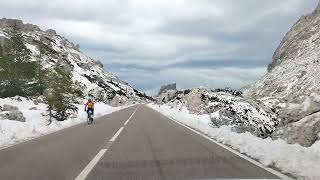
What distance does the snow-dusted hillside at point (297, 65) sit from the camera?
34.2 metres

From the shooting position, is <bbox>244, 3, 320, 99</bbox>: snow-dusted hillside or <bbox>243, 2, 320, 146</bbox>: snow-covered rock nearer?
<bbox>243, 2, 320, 146</bbox>: snow-covered rock

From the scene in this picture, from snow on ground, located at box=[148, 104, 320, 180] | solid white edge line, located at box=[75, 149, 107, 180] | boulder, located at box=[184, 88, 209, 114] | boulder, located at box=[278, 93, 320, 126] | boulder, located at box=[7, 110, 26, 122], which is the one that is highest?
boulder, located at box=[184, 88, 209, 114]

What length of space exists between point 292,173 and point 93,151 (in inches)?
285

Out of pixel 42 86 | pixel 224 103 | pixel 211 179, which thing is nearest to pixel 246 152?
pixel 211 179

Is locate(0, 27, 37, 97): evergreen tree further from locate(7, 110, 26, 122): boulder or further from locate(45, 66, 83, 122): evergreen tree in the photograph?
locate(7, 110, 26, 122): boulder

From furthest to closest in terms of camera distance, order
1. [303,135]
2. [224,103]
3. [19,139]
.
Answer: [224,103]
[19,139]
[303,135]

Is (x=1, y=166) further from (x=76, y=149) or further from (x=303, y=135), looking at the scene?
(x=303, y=135)

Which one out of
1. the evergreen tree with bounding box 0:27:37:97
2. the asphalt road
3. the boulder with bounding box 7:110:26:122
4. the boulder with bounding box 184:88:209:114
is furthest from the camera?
the evergreen tree with bounding box 0:27:37:97

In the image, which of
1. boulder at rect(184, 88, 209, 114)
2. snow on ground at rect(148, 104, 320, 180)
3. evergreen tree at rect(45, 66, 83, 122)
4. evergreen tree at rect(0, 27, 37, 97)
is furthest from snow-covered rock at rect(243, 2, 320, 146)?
evergreen tree at rect(0, 27, 37, 97)

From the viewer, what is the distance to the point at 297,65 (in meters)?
40.4

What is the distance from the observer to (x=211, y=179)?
888 cm

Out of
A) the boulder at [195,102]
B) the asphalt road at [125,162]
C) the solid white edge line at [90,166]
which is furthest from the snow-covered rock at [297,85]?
the solid white edge line at [90,166]

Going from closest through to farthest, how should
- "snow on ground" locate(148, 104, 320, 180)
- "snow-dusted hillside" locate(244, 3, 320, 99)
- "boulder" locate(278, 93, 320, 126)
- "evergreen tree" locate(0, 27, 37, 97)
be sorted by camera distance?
"snow on ground" locate(148, 104, 320, 180), "boulder" locate(278, 93, 320, 126), "snow-dusted hillside" locate(244, 3, 320, 99), "evergreen tree" locate(0, 27, 37, 97)

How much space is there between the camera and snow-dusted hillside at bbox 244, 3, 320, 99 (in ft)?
112
